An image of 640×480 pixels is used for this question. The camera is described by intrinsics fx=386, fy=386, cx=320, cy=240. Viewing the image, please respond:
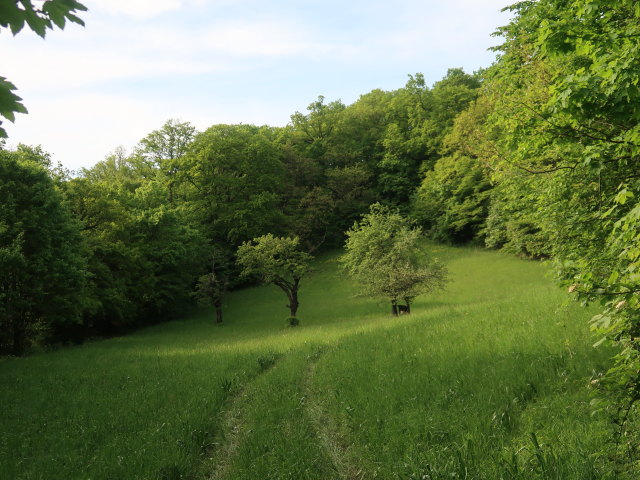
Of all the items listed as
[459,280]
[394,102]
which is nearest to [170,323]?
[459,280]

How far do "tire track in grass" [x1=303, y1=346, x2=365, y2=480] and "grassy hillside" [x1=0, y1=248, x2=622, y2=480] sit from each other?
0.09 ft

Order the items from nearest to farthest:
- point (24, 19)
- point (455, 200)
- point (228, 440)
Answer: point (24, 19) < point (228, 440) < point (455, 200)

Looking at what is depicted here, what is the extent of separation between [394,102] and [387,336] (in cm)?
5644

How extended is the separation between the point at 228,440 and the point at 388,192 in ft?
176

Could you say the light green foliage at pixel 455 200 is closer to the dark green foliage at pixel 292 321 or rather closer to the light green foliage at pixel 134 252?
the dark green foliage at pixel 292 321

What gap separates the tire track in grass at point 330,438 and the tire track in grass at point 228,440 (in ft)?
4.97

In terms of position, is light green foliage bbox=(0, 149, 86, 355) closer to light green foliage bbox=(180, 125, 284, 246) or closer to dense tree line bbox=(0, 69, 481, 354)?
dense tree line bbox=(0, 69, 481, 354)

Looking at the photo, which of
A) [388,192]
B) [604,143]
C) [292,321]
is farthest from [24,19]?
[388,192]

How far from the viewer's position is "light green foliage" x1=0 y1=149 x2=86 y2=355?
22094mm

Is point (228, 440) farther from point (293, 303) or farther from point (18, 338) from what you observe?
point (293, 303)

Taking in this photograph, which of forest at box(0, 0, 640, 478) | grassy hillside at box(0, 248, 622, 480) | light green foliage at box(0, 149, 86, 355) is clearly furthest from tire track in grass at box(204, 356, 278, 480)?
A: light green foliage at box(0, 149, 86, 355)

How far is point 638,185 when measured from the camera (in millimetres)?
4578

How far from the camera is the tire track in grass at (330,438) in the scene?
5.67 metres

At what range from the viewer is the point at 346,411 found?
25.0 feet
